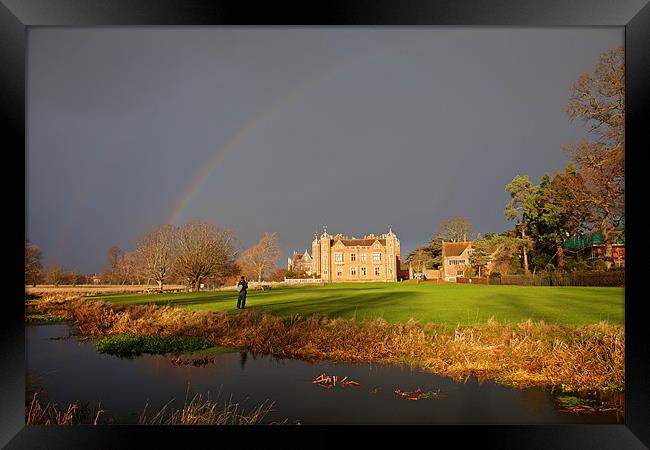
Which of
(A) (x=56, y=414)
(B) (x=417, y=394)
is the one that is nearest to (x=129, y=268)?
(A) (x=56, y=414)

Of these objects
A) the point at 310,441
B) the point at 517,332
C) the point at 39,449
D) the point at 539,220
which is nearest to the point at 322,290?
the point at 310,441

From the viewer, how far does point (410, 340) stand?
16.6 ft

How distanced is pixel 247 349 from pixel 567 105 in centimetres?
545

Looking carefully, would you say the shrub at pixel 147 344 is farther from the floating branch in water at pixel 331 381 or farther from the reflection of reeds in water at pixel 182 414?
the floating branch in water at pixel 331 381

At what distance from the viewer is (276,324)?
542 centimetres

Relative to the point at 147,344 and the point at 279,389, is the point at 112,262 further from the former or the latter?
the point at 279,389

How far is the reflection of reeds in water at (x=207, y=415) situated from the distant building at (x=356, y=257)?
2.24 metres

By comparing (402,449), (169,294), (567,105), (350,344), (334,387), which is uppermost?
(567,105)

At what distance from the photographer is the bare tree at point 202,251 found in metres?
5.75

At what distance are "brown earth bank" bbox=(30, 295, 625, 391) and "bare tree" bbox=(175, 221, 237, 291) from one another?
78 centimetres

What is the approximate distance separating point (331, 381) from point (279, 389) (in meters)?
0.63

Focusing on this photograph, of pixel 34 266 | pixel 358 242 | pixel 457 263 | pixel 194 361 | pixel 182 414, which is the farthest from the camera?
pixel 457 263

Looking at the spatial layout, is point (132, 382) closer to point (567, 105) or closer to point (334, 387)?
point (334, 387)

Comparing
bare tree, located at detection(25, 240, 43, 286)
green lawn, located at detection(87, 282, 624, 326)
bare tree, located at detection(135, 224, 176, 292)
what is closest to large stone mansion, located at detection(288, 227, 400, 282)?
green lawn, located at detection(87, 282, 624, 326)
